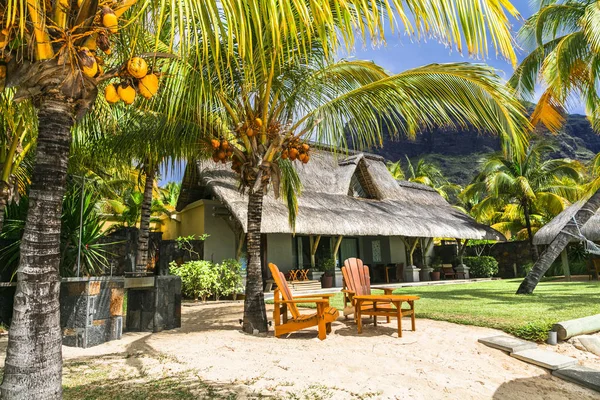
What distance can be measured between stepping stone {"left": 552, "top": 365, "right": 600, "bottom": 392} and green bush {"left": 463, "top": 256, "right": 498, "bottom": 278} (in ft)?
49.4

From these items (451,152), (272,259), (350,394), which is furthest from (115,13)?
(451,152)

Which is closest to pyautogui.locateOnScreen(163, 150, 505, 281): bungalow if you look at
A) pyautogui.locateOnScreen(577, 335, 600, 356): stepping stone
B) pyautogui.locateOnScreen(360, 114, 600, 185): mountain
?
pyautogui.locateOnScreen(577, 335, 600, 356): stepping stone

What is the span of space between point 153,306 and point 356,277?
3010 millimetres

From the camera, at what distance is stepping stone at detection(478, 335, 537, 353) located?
173 inches

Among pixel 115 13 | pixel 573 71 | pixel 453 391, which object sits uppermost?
pixel 573 71

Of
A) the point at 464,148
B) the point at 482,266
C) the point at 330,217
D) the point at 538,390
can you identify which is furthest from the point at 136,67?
the point at 464,148

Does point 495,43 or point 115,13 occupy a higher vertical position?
point 115,13

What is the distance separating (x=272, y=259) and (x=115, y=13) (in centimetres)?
1212

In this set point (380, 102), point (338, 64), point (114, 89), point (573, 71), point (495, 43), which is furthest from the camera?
point (573, 71)

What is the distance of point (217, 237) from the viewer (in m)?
13.0

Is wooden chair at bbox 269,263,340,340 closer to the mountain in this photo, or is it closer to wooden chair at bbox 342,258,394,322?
wooden chair at bbox 342,258,394,322

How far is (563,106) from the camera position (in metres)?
9.52

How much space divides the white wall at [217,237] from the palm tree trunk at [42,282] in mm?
10421

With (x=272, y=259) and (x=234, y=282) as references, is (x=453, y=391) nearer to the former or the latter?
(x=234, y=282)
